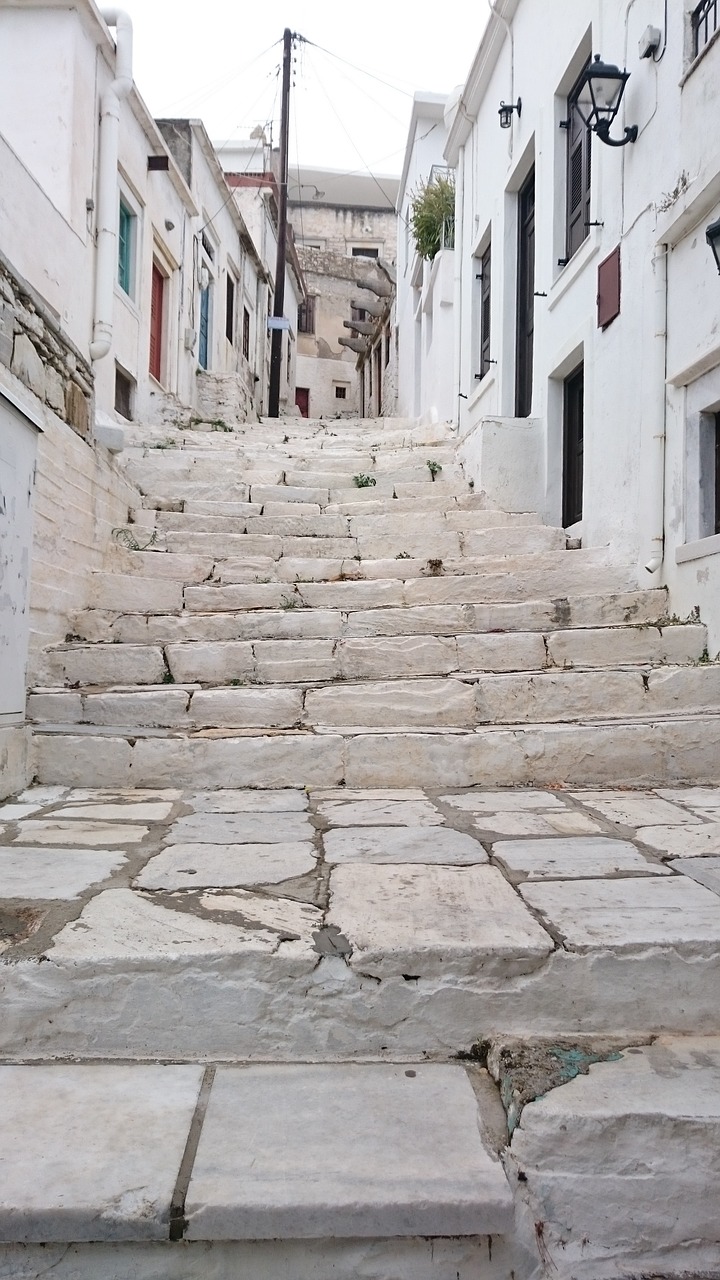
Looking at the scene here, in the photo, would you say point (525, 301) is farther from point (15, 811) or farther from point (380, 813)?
point (15, 811)

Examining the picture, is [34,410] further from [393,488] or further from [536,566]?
[393,488]

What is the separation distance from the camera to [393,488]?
7.03 meters

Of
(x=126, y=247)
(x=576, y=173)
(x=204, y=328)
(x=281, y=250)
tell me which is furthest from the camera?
(x=281, y=250)

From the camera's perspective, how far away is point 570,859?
2.25 metres

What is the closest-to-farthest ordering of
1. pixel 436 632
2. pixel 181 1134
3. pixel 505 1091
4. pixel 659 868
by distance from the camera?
pixel 181 1134 < pixel 505 1091 < pixel 659 868 < pixel 436 632

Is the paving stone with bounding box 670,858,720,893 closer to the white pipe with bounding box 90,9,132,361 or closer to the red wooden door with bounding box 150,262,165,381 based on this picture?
the white pipe with bounding box 90,9,132,361

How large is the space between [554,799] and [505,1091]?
1758mm

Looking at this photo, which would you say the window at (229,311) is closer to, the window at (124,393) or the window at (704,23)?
the window at (124,393)

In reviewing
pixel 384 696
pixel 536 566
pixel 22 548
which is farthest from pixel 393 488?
pixel 22 548

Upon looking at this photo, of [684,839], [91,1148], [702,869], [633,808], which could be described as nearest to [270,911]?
[91,1148]

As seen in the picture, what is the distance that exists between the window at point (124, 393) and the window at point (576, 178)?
20.7 ft

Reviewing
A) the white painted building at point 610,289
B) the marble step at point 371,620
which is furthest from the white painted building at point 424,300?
the marble step at point 371,620

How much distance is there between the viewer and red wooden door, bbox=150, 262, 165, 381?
498 inches

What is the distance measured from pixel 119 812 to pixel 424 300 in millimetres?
12110
